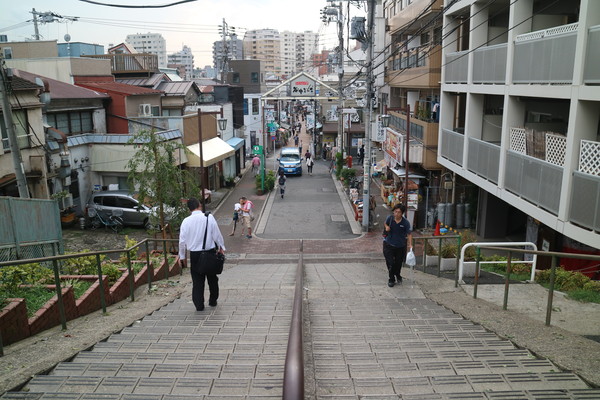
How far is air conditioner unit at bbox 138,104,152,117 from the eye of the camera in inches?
1038

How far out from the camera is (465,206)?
64.9ft

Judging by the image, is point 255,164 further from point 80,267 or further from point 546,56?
point 80,267

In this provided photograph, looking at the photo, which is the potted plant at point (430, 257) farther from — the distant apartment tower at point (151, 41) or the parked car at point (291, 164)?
the distant apartment tower at point (151, 41)

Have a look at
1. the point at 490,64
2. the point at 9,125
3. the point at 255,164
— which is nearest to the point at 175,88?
Answer: the point at 255,164

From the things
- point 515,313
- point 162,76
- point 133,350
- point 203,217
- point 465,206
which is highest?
point 162,76

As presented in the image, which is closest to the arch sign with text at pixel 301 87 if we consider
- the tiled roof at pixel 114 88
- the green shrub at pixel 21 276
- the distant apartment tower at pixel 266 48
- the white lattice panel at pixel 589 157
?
the tiled roof at pixel 114 88

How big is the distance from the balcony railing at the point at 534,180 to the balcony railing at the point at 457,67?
16.0 feet

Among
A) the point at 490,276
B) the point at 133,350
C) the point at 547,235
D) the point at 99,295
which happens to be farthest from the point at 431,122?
the point at 133,350

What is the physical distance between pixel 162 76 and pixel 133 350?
99.6 ft

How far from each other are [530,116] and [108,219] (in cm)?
1588

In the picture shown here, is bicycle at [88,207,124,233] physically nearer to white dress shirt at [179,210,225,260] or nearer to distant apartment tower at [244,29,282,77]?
white dress shirt at [179,210,225,260]

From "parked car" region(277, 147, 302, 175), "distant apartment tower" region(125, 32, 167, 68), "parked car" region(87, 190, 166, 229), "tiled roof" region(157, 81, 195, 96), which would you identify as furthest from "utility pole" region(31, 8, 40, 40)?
"distant apartment tower" region(125, 32, 167, 68)

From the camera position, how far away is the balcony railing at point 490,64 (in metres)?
14.0

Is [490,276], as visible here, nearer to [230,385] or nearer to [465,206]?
[230,385]
